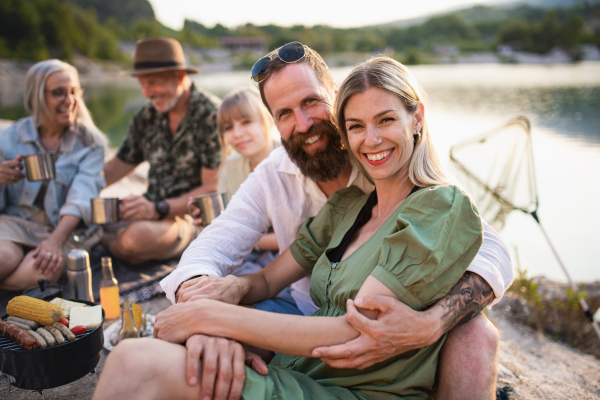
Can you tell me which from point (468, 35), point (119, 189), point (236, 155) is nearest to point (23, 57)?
point (119, 189)

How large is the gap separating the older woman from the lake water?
309cm

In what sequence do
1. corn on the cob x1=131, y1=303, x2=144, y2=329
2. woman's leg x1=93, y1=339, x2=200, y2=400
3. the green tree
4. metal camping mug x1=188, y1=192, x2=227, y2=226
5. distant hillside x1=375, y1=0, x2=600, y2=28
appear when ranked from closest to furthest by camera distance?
1. woman's leg x1=93, y1=339, x2=200, y2=400
2. corn on the cob x1=131, y1=303, x2=144, y2=329
3. metal camping mug x1=188, y1=192, x2=227, y2=226
4. the green tree
5. distant hillside x1=375, y1=0, x2=600, y2=28

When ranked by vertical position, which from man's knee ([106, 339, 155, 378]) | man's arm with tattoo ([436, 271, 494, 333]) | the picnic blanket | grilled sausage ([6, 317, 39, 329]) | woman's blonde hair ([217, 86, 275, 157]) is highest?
woman's blonde hair ([217, 86, 275, 157])

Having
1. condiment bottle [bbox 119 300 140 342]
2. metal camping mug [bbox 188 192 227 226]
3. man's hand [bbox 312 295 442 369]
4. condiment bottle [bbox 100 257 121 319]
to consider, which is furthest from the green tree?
man's hand [bbox 312 295 442 369]

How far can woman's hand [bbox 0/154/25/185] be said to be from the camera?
11.0ft

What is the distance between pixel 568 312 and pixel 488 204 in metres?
1.32

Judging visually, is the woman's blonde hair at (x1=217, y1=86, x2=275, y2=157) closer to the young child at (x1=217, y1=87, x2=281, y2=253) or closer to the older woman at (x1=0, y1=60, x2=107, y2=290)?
the young child at (x1=217, y1=87, x2=281, y2=253)

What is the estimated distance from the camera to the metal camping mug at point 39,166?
10.9 ft

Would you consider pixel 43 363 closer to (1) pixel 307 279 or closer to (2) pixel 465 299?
(1) pixel 307 279

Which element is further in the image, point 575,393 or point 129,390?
point 575,393

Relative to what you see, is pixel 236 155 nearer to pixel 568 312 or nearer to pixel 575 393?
pixel 575 393

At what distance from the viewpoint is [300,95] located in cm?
223

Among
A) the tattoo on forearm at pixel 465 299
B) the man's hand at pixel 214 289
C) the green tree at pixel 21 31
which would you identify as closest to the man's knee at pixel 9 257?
the man's hand at pixel 214 289

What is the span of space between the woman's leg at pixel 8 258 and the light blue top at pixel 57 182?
0.36m
